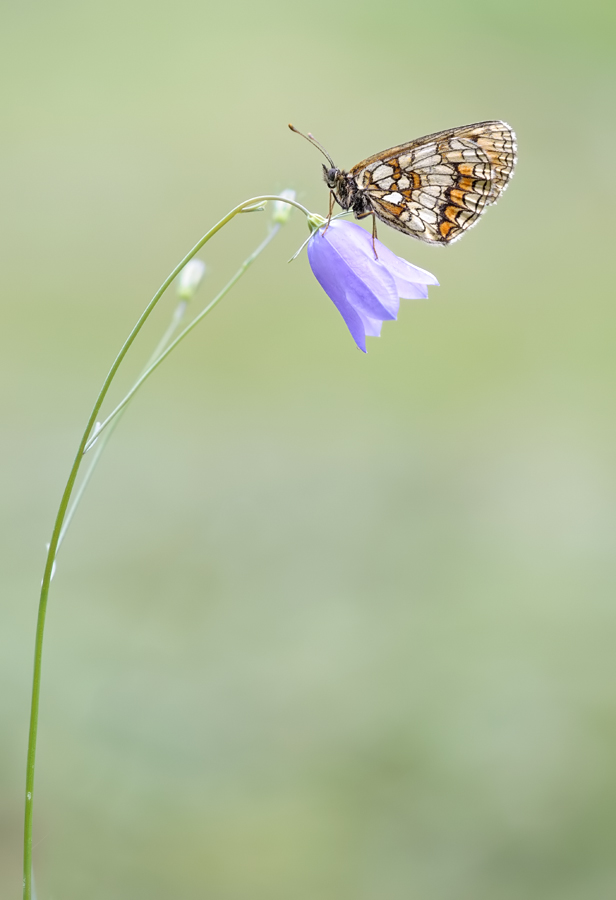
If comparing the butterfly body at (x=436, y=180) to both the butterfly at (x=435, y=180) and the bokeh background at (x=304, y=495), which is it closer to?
the butterfly at (x=435, y=180)

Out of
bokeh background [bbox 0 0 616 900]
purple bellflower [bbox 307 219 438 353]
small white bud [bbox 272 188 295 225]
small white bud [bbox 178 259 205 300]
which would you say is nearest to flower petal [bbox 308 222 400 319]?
purple bellflower [bbox 307 219 438 353]

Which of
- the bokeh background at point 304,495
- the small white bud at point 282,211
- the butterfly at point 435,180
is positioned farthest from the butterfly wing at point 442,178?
the bokeh background at point 304,495

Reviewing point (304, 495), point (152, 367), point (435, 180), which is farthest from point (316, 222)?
point (304, 495)

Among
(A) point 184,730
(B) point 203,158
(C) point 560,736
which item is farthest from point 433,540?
(B) point 203,158

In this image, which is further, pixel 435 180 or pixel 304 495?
pixel 304 495

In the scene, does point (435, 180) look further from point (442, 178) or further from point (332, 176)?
point (332, 176)

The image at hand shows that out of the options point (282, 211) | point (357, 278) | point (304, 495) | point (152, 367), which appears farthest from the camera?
point (304, 495)

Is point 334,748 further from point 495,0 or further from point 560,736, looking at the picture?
point 495,0
